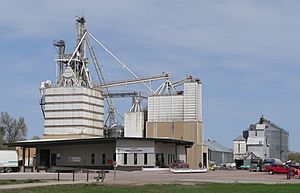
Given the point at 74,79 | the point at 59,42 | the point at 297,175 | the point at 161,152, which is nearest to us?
the point at 297,175

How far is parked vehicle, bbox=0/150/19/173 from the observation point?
84.7 metres

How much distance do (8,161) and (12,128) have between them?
60.4 m

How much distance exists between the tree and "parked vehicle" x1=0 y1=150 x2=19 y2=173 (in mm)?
57863

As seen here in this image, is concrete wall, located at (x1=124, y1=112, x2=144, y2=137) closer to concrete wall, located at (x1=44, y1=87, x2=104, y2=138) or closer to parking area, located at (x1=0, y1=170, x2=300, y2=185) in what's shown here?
concrete wall, located at (x1=44, y1=87, x2=104, y2=138)

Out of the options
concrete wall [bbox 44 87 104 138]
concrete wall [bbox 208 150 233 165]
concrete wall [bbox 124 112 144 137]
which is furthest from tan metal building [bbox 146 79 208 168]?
concrete wall [bbox 208 150 233 165]

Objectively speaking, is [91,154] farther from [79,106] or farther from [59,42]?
[59,42]

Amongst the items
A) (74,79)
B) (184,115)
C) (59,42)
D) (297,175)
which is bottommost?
(297,175)

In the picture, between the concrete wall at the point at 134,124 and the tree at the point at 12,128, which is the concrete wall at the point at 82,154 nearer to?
the concrete wall at the point at 134,124

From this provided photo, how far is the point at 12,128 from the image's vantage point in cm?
14438

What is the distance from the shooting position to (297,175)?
201ft

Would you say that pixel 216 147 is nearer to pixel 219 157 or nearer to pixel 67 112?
pixel 219 157

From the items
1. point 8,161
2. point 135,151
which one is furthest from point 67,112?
point 135,151

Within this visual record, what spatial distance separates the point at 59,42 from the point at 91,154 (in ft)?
199

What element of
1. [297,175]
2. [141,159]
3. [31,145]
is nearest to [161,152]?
[141,159]
